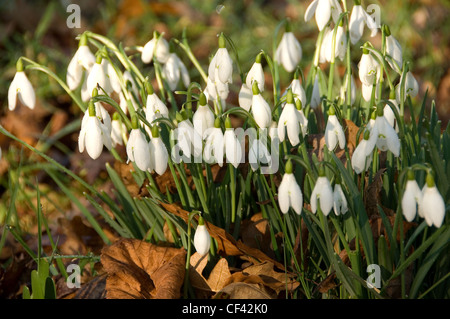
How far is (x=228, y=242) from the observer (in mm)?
1617

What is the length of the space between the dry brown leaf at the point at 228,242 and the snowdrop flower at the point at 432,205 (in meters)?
0.51

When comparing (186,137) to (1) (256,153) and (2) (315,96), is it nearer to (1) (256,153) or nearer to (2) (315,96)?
(1) (256,153)

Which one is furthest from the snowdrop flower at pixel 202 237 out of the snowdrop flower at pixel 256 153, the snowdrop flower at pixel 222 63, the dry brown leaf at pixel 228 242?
the snowdrop flower at pixel 222 63

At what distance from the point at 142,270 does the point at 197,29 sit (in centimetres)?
283

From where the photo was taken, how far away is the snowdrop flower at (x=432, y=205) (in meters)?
1.22

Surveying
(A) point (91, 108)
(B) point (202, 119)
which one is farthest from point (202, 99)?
(A) point (91, 108)

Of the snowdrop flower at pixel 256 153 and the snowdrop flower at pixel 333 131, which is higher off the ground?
the snowdrop flower at pixel 333 131

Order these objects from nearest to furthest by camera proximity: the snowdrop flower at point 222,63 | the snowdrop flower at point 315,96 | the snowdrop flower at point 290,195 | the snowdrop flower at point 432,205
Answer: the snowdrop flower at point 432,205
the snowdrop flower at point 290,195
the snowdrop flower at point 222,63
the snowdrop flower at point 315,96

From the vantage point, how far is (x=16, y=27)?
420 centimetres

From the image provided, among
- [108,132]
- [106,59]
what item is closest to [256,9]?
[106,59]

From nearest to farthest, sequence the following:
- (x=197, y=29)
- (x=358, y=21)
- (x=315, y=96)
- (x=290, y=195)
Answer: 1. (x=290, y=195)
2. (x=358, y=21)
3. (x=315, y=96)
4. (x=197, y=29)

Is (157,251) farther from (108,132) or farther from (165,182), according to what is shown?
(108,132)

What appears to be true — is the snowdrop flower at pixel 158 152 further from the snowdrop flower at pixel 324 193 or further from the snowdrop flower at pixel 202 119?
the snowdrop flower at pixel 324 193

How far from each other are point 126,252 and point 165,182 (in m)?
0.25
